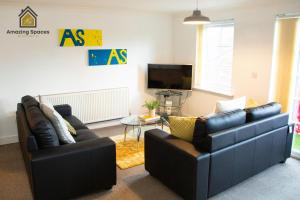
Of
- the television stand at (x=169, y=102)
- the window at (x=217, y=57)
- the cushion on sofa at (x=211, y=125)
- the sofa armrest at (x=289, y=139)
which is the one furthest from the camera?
the television stand at (x=169, y=102)

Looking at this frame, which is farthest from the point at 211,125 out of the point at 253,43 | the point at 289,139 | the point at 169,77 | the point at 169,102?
the point at 169,102

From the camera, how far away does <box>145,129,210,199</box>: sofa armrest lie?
2723mm

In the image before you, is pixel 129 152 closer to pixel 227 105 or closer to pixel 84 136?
pixel 84 136

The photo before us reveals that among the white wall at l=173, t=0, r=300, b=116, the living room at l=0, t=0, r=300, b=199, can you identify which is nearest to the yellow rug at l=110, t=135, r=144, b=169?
the living room at l=0, t=0, r=300, b=199

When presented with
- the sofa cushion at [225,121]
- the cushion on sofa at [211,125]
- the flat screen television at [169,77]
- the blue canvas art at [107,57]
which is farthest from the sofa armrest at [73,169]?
the flat screen television at [169,77]

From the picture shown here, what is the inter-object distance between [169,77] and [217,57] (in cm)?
108

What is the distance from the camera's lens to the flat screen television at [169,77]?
574 centimetres

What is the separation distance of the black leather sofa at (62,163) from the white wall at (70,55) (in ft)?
5.80

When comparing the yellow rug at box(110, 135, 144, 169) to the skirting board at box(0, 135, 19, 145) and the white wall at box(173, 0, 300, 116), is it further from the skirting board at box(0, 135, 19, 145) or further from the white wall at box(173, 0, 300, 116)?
the white wall at box(173, 0, 300, 116)

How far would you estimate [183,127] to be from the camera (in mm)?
3082

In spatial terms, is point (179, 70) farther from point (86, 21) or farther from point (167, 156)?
point (167, 156)

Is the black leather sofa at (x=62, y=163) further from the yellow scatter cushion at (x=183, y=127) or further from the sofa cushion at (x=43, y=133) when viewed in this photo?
the yellow scatter cushion at (x=183, y=127)

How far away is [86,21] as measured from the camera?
5.05 meters

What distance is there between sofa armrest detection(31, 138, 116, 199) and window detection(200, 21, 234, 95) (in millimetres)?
3051
